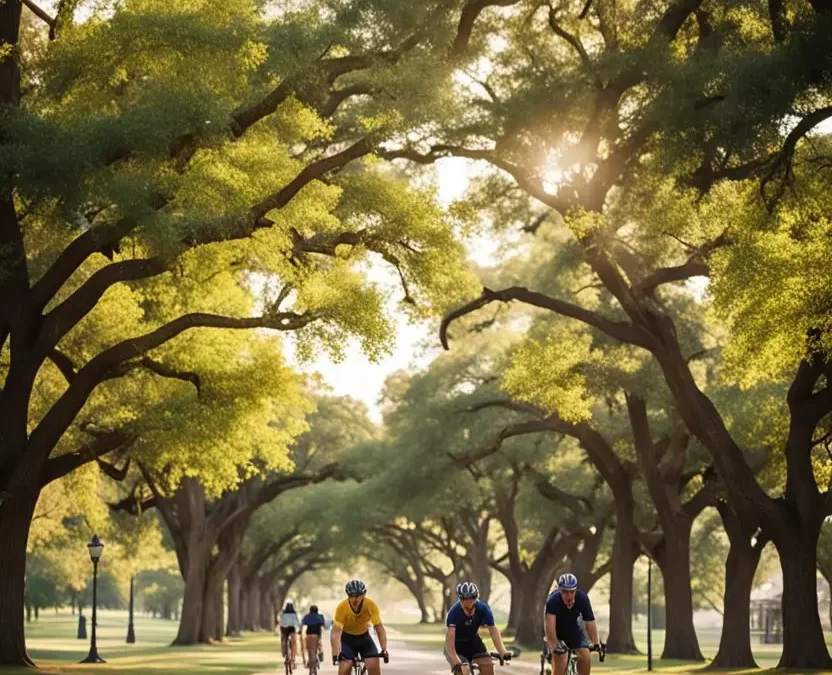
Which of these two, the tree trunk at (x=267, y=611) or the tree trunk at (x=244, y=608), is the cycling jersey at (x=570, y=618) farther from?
the tree trunk at (x=267, y=611)

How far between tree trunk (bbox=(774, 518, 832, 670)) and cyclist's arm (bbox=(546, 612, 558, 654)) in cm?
1551

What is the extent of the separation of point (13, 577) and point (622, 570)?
23.9 metres

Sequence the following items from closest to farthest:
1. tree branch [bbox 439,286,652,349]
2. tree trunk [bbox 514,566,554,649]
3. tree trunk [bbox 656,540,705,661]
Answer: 1. tree branch [bbox 439,286,652,349]
2. tree trunk [bbox 656,540,705,661]
3. tree trunk [bbox 514,566,554,649]

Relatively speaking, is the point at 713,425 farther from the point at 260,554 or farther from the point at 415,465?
the point at 260,554

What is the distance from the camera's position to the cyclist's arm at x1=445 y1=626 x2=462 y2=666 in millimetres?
13992

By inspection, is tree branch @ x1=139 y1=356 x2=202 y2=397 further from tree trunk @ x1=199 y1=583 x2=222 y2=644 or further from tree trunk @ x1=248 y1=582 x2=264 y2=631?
tree trunk @ x1=248 y1=582 x2=264 y2=631

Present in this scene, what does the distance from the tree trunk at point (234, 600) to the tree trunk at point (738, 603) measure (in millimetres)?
41109

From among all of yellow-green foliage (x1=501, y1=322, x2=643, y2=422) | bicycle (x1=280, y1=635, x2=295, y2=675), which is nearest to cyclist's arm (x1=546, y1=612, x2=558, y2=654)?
bicycle (x1=280, y1=635, x2=295, y2=675)

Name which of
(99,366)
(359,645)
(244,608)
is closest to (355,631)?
(359,645)

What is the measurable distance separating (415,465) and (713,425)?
72.0 ft

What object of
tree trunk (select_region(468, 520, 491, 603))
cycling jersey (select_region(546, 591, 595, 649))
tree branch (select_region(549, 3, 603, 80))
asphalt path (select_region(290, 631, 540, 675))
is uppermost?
tree branch (select_region(549, 3, 603, 80))

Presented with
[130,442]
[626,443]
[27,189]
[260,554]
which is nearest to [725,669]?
[626,443]

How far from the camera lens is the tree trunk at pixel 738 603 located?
3731cm

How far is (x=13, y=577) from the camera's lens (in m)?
27.6
